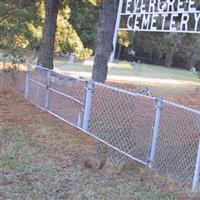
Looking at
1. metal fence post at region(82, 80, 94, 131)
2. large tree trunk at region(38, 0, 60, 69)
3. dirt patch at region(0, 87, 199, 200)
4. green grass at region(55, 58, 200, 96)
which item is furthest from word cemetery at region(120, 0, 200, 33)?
green grass at region(55, 58, 200, 96)

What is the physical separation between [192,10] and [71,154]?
292 centimetres

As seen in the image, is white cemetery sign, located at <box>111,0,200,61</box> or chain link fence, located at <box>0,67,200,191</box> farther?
white cemetery sign, located at <box>111,0,200,61</box>

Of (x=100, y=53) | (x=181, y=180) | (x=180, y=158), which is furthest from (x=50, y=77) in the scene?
(x=181, y=180)

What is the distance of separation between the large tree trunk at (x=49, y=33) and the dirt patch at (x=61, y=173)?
6587 millimetres

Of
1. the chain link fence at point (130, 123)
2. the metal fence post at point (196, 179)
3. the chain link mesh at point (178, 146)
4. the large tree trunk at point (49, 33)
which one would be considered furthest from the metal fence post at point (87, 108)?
the large tree trunk at point (49, 33)

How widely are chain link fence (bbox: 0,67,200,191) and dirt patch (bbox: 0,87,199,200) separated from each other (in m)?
0.25

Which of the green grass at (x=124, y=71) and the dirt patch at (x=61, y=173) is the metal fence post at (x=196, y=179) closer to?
the dirt patch at (x=61, y=173)

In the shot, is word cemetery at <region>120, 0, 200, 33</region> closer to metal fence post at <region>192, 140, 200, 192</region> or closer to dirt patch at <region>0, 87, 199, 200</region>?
dirt patch at <region>0, 87, 199, 200</region>

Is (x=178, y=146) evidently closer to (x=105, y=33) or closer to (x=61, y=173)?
(x=61, y=173)

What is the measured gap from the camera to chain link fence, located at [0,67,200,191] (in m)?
6.82

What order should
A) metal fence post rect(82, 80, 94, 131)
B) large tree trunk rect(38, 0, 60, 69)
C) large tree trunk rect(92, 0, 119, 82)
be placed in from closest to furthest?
metal fence post rect(82, 80, 94, 131) < large tree trunk rect(92, 0, 119, 82) < large tree trunk rect(38, 0, 60, 69)

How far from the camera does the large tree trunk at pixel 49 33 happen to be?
1526 cm

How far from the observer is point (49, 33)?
50.9ft

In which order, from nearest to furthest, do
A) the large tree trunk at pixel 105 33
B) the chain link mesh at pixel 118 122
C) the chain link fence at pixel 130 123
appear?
1. the chain link fence at pixel 130 123
2. the chain link mesh at pixel 118 122
3. the large tree trunk at pixel 105 33
